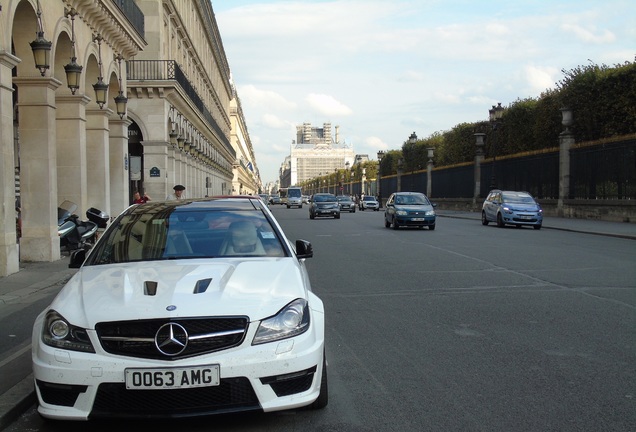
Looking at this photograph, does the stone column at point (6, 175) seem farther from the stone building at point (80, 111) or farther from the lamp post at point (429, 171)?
the lamp post at point (429, 171)

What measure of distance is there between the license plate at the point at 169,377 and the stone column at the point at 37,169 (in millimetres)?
11386

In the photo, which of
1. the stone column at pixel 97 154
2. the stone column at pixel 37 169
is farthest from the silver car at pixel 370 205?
the stone column at pixel 37 169

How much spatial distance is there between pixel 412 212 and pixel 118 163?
11407 mm

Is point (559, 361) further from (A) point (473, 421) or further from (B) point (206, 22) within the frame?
(B) point (206, 22)

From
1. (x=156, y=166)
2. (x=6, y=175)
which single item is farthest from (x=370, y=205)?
(x=6, y=175)

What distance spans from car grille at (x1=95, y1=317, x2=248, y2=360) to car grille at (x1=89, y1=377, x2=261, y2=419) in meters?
0.21

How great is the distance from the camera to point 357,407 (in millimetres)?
4625

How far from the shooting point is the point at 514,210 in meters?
27.4

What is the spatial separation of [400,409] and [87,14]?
16543 mm

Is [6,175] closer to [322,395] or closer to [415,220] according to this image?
[322,395]

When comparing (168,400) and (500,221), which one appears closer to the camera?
(168,400)

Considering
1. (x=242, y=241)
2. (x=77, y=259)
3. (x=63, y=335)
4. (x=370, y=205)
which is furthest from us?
(x=370, y=205)

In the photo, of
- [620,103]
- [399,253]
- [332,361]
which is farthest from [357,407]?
[620,103]

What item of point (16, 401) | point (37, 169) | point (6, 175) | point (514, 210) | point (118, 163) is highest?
point (118, 163)
